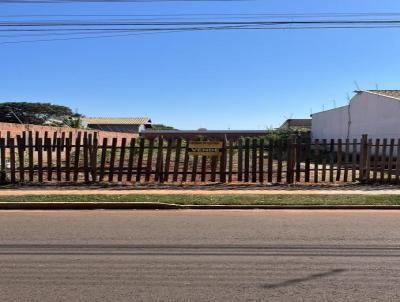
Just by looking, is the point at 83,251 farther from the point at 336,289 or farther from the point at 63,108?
the point at 63,108

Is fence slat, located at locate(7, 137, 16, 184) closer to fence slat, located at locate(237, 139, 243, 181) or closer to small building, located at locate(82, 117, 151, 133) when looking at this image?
fence slat, located at locate(237, 139, 243, 181)

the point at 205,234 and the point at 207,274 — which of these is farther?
the point at 205,234

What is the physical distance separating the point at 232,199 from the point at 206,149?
3.58 meters

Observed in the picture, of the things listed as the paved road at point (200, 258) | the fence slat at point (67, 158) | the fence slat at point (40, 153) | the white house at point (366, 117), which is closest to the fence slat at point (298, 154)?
the paved road at point (200, 258)

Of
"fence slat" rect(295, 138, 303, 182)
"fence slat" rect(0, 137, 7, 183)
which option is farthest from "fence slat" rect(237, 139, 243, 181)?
"fence slat" rect(0, 137, 7, 183)

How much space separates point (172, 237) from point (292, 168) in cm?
856

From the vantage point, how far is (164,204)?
39.6 feet

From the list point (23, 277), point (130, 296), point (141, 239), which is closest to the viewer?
point (130, 296)

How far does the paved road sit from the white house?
62.2ft

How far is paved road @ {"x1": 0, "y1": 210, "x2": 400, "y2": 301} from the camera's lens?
523cm

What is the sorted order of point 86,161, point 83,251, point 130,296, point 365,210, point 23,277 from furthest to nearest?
point 86,161
point 365,210
point 83,251
point 23,277
point 130,296

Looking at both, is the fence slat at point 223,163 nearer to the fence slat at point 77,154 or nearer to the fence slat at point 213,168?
the fence slat at point 213,168

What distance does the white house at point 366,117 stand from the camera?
28.2m

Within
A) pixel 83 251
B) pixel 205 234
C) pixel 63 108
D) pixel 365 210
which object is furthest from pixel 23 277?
pixel 63 108
